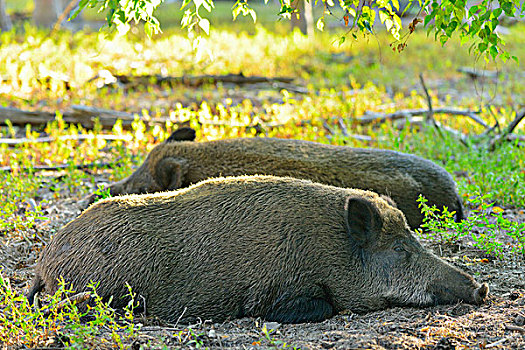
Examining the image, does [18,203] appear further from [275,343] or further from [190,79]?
[190,79]

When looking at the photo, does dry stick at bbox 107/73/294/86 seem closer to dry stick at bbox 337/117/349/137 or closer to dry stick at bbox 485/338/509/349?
dry stick at bbox 337/117/349/137

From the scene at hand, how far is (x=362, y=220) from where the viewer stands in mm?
4344

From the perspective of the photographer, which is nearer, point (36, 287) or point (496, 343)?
point (496, 343)

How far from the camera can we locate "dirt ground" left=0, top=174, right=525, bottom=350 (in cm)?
352

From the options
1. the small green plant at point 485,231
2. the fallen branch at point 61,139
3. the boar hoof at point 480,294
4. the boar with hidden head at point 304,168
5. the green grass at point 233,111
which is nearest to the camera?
the boar hoof at point 480,294

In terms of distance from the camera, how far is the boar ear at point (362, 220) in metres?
4.27

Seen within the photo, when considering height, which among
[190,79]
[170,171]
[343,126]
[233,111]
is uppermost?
[190,79]

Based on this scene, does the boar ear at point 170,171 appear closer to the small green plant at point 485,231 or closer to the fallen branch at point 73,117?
the small green plant at point 485,231

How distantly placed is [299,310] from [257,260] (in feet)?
1.52

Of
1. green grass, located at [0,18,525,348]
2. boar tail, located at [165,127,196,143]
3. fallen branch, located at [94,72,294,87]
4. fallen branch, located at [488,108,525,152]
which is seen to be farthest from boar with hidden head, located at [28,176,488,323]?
fallen branch, located at [94,72,294,87]

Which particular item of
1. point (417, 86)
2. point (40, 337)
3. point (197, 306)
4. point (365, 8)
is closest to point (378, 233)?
point (197, 306)

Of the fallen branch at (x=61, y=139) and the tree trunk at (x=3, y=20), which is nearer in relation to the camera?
the fallen branch at (x=61, y=139)

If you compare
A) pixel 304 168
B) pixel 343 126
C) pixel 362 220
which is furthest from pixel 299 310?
pixel 343 126

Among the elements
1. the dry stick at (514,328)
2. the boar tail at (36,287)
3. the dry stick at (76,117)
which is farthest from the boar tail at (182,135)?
the dry stick at (514,328)
